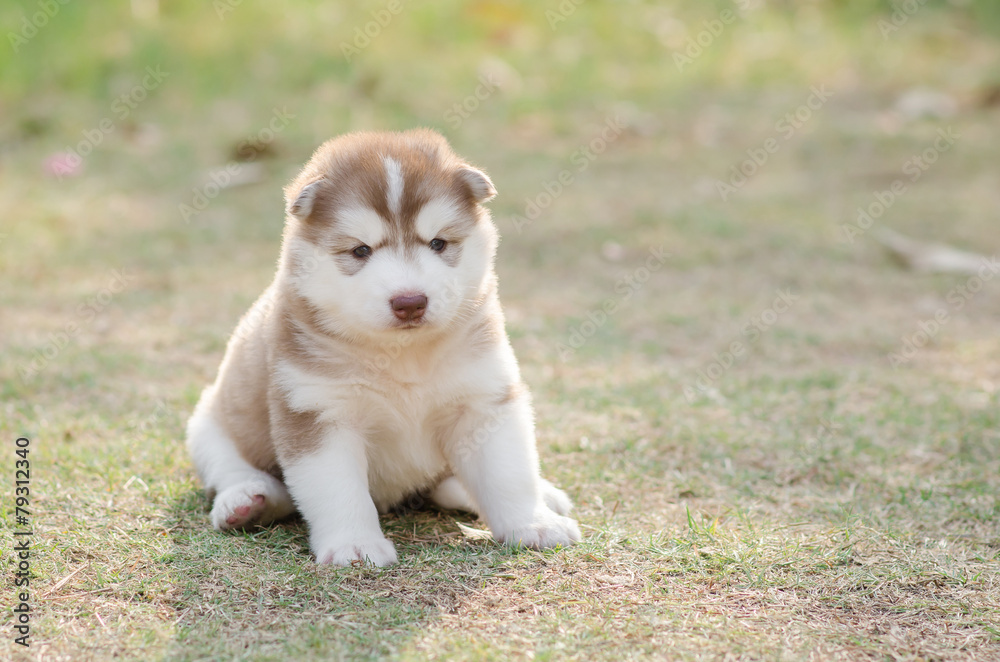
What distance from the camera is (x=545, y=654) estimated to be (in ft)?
9.01

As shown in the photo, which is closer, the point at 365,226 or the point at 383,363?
the point at 365,226

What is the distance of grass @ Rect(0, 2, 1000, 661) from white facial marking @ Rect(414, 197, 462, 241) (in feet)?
3.59

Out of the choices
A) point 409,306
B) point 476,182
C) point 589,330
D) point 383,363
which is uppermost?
point 476,182

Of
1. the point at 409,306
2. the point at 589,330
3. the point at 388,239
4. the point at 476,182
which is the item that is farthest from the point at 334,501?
the point at 589,330

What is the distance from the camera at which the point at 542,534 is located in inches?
136

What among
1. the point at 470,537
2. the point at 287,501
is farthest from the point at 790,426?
the point at 287,501

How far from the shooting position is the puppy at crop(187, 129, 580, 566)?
10.8ft

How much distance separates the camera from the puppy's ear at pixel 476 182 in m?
3.49

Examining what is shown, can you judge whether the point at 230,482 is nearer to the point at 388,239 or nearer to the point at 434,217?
the point at 388,239

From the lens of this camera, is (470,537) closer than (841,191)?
Yes

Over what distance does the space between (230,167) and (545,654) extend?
307 inches

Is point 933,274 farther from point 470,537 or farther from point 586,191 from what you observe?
point 470,537

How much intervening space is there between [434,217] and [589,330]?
324 cm

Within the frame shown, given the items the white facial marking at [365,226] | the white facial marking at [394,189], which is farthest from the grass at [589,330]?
the white facial marking at [394,189]
